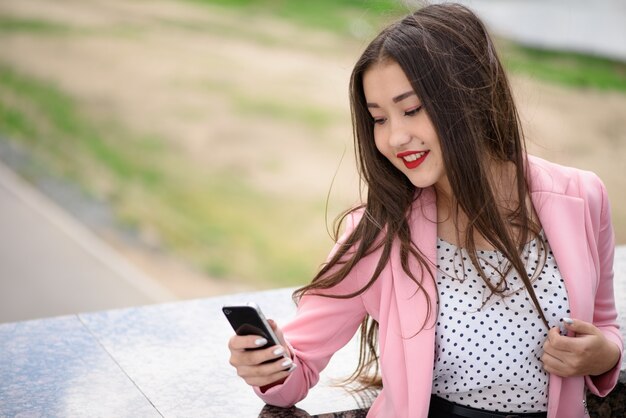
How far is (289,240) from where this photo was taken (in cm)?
1190

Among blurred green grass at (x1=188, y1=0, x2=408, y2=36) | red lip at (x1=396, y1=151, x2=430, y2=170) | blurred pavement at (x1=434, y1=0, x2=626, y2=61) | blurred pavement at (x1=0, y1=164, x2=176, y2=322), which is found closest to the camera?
red lip at (x1=396, y1=151, x2=430, y2=170)

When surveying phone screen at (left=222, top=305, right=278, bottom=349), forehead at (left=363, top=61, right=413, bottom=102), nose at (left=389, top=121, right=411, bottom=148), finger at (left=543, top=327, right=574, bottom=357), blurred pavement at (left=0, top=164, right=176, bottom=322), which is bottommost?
blurred pavement at (left=0, top=164, right=176, bottom=322)

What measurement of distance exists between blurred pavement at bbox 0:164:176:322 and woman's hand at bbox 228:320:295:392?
561 cm

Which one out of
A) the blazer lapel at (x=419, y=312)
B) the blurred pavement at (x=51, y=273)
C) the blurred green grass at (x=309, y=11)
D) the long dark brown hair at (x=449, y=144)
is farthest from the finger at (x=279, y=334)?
the blurred green grass at (x=309, y=11)

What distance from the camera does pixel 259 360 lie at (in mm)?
1891

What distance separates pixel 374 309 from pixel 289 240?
32.3ft

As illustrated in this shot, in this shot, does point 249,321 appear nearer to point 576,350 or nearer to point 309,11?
point 576,350

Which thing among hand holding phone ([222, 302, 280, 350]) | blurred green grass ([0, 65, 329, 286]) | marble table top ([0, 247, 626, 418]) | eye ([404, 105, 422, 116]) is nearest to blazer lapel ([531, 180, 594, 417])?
eye ([404, 105, 422, 116])

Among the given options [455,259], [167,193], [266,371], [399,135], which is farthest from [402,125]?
[167,193]

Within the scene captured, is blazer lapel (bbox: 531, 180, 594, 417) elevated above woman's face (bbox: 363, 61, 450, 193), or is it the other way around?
woman's face (bbox: 363, 61, 450, 193)

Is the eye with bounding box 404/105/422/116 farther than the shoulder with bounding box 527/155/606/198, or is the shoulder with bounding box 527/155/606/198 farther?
the shoulder with bounding box 527/155/606/198

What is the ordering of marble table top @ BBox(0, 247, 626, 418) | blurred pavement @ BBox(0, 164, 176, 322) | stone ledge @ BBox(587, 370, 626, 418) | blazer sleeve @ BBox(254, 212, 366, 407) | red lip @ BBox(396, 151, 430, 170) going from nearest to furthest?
red lip @ BBox(396, 151, 430, 170) < blazer sleeve @ BBox(254, 212, 366, 407) < marble table top @ BBox(0, 247, 626, 418) < stone ledge @ BBox(587, 370, 626, 418) < blurred pavement @ BBox(0, 164, 176, 322)

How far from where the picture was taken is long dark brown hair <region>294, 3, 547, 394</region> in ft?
6.14

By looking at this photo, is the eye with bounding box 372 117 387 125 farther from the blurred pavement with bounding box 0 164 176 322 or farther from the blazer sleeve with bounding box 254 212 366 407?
the blurred pavement with bounding box 0 164 176 322
